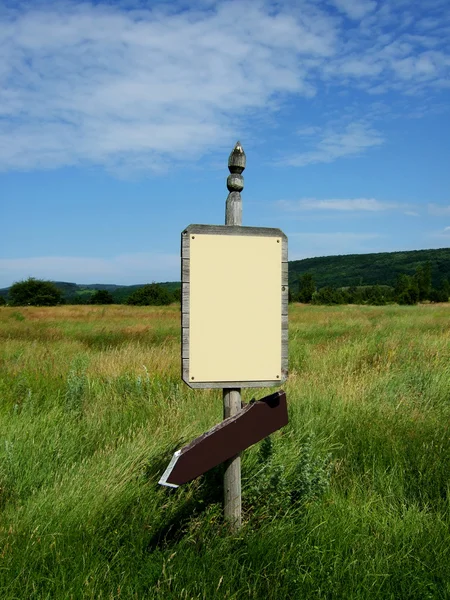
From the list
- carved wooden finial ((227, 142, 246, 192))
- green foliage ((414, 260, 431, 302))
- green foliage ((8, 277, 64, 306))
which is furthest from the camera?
→ green foliage ((414, 260, 431, 302))

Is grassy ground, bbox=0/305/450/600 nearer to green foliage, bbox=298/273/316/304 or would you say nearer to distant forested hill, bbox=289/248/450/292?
green foliage, bbox=298/273/316/304

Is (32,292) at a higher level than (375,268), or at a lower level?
lower

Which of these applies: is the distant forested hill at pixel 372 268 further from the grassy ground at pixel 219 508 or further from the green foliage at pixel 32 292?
the grassy ground at pixel 219 508

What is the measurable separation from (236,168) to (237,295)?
0.78 metres

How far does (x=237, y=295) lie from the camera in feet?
8.86

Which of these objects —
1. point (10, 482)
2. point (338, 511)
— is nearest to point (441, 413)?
point (338, 511)

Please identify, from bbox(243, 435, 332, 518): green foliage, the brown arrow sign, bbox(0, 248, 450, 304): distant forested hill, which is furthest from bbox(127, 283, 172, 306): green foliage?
bbox(0, 248, 450, 304): distant forested hill

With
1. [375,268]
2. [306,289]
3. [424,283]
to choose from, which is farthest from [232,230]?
[375,268]

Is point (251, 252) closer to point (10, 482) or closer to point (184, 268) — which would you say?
point (184, 268)

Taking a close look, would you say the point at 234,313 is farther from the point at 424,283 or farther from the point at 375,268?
the point at 375,268

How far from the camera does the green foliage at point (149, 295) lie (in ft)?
217

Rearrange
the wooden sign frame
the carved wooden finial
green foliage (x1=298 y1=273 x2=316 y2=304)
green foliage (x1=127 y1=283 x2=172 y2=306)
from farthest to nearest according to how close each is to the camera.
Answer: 1. green foliage (x1=298 y1=273 x2=316 y2=304)
2. green foliage (x1=127 y1=283 x2=172 y2=306)
3. the carved wooden finial
4. the wooden sign frame

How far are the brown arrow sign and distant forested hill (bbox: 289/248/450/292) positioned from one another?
152505 millimetres

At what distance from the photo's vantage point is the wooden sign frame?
2.64 m
